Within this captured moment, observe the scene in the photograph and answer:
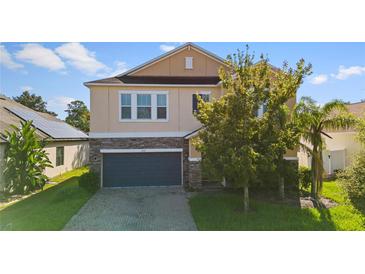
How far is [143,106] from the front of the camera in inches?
517

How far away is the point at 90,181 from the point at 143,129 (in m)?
4.02

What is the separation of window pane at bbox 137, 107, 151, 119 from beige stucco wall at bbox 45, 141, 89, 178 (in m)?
7.32

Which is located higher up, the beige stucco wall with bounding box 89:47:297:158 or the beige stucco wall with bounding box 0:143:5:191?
the beige stucco wall with bounding box 89:47:297:158

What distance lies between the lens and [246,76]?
8180mm

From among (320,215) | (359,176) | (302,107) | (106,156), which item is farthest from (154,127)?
(359,176)

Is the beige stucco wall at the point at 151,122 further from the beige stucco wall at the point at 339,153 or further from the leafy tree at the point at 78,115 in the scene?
the leafy tree at the point at 78,115

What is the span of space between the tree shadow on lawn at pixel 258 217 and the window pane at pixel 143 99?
631cm

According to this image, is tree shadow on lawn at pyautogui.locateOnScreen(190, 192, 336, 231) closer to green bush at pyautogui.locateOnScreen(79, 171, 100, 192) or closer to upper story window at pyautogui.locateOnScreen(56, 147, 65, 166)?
green bush at pyautogui.locateOnScreen(79, 171, 100, 192)

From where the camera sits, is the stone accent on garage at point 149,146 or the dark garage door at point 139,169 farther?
the dark garage door at point 139,169

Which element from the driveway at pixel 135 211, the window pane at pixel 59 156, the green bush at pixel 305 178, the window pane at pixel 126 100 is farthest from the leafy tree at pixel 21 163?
the green bush at pixel 305 178

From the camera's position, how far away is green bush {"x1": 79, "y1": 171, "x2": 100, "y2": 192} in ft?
38.7

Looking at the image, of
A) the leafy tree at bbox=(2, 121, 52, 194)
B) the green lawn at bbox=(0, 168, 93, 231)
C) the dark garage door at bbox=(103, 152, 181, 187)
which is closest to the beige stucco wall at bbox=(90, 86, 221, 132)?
the dark garage door at bbox=(103, 152, 181, 187)

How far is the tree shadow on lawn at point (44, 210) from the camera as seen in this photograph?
25.0ft

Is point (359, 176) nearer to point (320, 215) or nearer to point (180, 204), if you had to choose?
point (320, 215)
